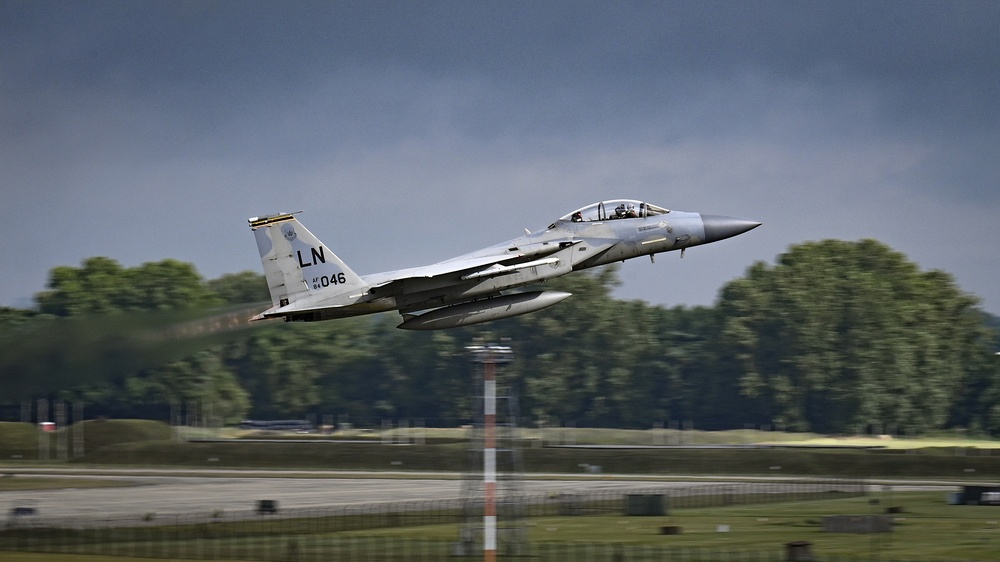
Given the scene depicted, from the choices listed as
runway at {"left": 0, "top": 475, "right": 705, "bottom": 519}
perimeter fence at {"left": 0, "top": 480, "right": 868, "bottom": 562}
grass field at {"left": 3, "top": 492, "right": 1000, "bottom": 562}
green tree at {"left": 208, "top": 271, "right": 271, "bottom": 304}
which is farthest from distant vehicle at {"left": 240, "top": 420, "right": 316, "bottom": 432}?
grass field at {"left": 3, "top": 492, "right": 1000, "bottom": 562}

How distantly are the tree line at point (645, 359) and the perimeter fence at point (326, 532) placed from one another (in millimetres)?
52241

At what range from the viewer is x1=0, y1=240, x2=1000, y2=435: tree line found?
110 m

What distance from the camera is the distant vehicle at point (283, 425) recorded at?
11880cm

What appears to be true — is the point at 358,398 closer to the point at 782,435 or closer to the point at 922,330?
the point at 782,435

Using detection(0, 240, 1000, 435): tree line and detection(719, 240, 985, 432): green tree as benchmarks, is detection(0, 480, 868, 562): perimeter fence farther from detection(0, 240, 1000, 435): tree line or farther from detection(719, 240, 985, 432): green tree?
detection(0, 240, 1000, 435): tree line

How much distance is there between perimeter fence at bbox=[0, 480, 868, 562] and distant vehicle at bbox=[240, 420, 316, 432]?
64.9 m

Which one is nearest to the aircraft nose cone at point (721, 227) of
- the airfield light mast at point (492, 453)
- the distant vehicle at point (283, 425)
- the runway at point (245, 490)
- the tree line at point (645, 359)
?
the airfield light mast at point (492, 453)

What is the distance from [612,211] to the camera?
4222 centimetres

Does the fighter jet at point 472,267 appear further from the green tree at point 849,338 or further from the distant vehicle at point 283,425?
the distant vehicle at point 283,425

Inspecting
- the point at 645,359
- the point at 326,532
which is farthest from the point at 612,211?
the point at 645,359

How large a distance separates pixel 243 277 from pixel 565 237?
93983 mm

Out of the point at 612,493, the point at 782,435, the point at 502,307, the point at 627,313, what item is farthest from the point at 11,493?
the point at 627,313

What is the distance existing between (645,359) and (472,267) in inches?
3300

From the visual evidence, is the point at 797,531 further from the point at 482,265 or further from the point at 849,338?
the point at 849,338
